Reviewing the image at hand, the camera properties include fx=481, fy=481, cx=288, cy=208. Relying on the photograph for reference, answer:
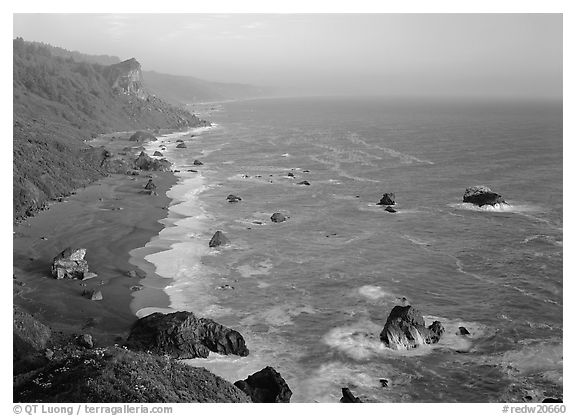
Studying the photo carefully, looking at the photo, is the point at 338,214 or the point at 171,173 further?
the point at 171,173

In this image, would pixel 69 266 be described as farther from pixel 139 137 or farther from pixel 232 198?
pixel 139 137

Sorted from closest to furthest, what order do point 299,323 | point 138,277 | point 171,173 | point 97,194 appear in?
point 299,323, point 138,277, point 97,194, point 171,173

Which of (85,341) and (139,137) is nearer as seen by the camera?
(85,341)

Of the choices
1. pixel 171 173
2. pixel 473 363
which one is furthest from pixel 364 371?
pixel 171 173

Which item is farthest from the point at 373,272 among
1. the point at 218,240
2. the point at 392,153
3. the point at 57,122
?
the point at 57,122

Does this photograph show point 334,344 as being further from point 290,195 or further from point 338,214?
point 290,195

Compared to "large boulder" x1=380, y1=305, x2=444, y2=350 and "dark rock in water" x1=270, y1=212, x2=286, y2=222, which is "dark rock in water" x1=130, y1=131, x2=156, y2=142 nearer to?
"dark rock in water" x1=270, y1=212, x2=286, y2=222
